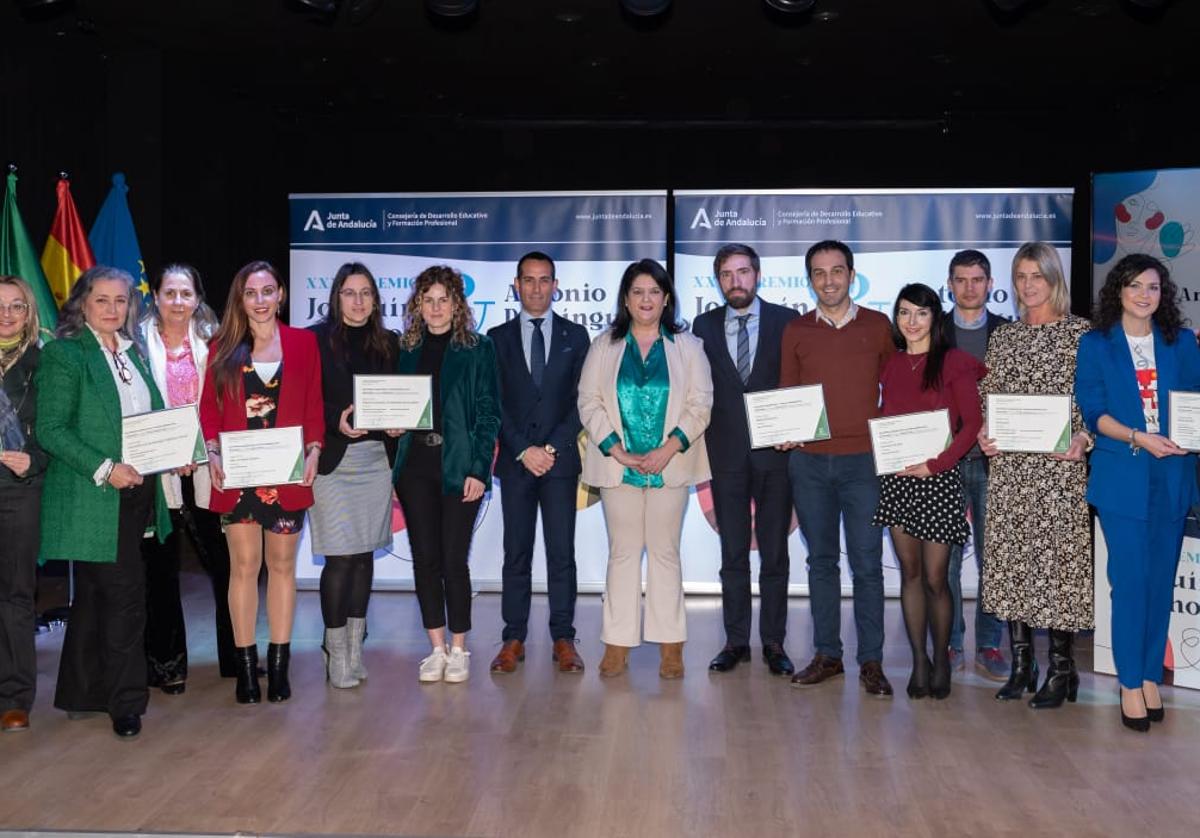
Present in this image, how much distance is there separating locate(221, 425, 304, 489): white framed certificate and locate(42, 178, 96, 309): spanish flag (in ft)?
8.40

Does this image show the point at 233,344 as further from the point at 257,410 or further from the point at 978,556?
the point at 978,556

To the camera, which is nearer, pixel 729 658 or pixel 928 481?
pixel 928 481

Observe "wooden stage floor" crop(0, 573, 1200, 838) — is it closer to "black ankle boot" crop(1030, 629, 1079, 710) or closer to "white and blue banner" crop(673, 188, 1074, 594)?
"black ankle boot" crop(1030, 629, 1079, 710)

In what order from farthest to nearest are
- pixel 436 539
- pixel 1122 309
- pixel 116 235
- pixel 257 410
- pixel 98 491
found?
pixel 116 235 < pixel 436 539 < pixel 257 410 < pixel 1122 309 < pixel 98 491

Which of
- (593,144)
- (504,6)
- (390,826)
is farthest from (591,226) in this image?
(390,826)

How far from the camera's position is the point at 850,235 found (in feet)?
22.3

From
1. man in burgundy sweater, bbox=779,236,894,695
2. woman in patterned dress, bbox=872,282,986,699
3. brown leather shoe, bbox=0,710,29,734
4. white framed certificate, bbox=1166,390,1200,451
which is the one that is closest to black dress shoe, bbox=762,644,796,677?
man in burgundy sweater, bbox=779,236,894,695

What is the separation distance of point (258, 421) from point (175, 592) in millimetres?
931

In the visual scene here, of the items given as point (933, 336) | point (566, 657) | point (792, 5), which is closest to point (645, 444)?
point (566, 657)

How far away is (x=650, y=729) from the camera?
4211 mm

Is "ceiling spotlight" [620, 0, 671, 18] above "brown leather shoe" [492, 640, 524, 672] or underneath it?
above

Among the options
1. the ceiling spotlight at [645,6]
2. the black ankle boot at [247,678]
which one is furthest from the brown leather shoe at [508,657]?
the ceiling spotlight at [645,6]

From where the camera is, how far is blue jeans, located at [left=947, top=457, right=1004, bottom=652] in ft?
16.5

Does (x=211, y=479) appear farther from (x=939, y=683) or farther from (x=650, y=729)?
(x=939, y=683)
